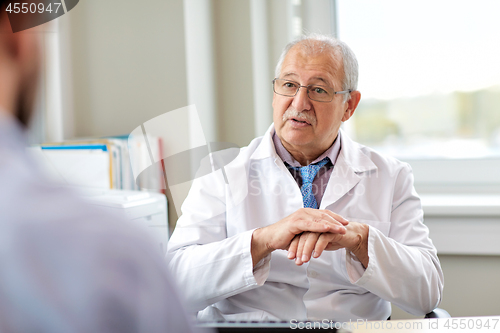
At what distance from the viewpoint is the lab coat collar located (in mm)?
1385

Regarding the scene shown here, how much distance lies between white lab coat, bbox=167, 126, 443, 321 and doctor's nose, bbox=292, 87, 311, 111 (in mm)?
156

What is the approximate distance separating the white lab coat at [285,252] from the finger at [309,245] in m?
0.15

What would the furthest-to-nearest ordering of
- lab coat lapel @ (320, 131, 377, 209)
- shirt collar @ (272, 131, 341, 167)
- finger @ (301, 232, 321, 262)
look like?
shirt collar @ (272, 131, 341, 167) < lab coat lapel @ (320, 131, 377, 209) < finger @ (301, 232, 321, 262)

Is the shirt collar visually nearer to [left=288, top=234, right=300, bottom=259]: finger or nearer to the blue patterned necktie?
the blue patterned necktie

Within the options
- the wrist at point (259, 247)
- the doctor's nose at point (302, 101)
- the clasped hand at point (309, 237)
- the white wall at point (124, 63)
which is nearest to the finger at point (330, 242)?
the clasped hand at point (309, 237)

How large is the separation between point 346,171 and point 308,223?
0.34m

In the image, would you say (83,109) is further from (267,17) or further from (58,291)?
(58,291)

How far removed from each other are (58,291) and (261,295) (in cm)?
112

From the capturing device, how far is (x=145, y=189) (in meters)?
1.77

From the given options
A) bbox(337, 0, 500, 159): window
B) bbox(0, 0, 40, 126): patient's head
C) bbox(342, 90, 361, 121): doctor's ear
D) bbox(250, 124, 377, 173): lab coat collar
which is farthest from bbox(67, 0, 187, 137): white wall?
bbox(0, 0, 40, 126): patient's head

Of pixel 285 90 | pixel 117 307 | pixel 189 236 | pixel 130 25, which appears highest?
pixel 130 25

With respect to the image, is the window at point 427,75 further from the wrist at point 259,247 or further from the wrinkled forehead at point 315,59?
the wrist at point 259,247

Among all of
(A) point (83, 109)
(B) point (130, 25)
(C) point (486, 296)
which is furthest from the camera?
(A) point (83, 109)

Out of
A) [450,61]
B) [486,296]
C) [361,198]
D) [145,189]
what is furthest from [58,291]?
[450,61]
